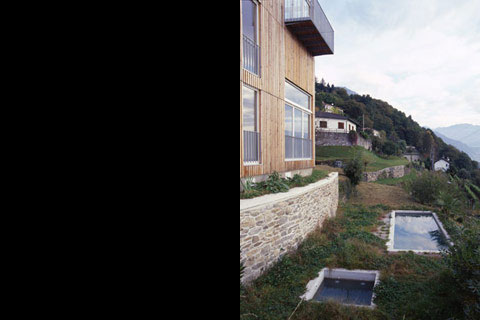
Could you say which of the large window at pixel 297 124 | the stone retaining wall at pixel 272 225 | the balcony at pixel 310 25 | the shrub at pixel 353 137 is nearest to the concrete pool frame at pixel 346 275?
the stone retaining wall at pixel 272 225

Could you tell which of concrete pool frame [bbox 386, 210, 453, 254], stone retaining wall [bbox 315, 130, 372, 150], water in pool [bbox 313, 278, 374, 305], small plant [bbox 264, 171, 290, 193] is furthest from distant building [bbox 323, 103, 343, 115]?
water in pool [bbox 313, 278, 374, 305]

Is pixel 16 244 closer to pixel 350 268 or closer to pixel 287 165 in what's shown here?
pixel 350 268

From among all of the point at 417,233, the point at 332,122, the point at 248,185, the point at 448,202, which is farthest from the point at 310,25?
the point at 332,122

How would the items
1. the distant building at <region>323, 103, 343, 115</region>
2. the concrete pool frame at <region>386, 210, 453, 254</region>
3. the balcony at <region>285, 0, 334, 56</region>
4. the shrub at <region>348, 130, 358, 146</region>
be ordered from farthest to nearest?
the distant building at <region>323, 103, 343, 115</region> < the shrub at <region>348, 130, 358, 146</region> < the balcony at <region>285, 0, 334, 56</region> < the concrete pool frame at <region>386, 210, 453, 254</region>

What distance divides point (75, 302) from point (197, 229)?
413 millimetres

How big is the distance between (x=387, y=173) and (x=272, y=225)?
27520mm

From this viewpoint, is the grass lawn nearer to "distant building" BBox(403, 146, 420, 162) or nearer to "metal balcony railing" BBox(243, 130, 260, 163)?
"metal balcony railing" BBox(243, 130, 260, 163)

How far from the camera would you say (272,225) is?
6730 mm

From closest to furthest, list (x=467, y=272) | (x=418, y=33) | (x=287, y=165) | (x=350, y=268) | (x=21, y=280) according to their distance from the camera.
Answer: (x=21, y=280) → (x=467, y=272) → (x=350, y=268) → (x=287, y=165) → (x=418, y=33)

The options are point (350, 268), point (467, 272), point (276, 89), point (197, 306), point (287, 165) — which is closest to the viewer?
point (197, 306)

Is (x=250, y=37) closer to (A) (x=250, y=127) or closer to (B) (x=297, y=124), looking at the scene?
(A) (x=250, y=127)

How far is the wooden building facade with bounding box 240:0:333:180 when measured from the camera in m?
8.23

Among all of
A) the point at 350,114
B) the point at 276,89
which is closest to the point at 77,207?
the point at 276,89

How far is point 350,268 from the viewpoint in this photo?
7004mm
